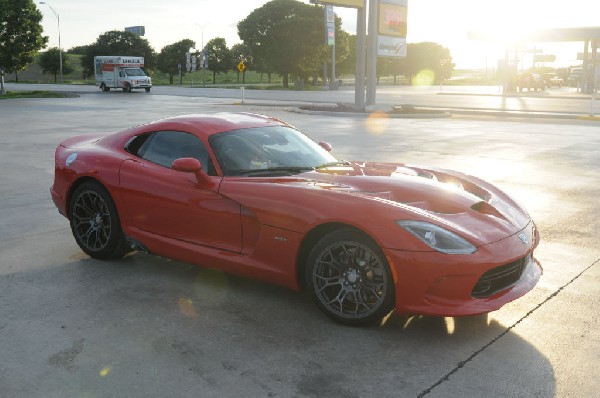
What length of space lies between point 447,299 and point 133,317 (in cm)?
219

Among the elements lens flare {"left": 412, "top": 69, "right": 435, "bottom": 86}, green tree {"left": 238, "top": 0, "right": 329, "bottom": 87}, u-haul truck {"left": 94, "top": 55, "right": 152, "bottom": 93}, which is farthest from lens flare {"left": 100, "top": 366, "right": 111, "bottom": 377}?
lens flare {"left": 412, "top": 69, "right": 435, "bottom": 86}

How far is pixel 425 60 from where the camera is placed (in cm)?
11569

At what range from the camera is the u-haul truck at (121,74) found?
54969 millimetres

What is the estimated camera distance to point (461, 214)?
457 cm

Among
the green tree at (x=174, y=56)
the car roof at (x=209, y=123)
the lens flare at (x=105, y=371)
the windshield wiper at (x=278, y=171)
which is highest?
the green tree at (x=174, y=56)

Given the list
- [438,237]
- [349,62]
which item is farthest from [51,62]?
[438,237]

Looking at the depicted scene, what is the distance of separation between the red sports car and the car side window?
0.01 m

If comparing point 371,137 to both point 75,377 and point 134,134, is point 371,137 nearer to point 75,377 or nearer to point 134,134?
point 134,134

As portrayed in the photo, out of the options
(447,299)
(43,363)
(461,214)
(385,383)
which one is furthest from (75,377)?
(461,214)

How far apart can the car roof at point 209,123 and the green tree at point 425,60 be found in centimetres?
11260

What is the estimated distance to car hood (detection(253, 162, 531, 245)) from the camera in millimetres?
4391

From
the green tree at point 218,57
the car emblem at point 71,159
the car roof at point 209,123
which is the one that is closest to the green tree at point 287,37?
the green tree at point 218,57

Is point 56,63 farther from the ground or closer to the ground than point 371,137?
farther from the ground

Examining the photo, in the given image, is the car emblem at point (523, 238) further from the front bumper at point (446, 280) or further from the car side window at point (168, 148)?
the car side window at point (168, 148)
